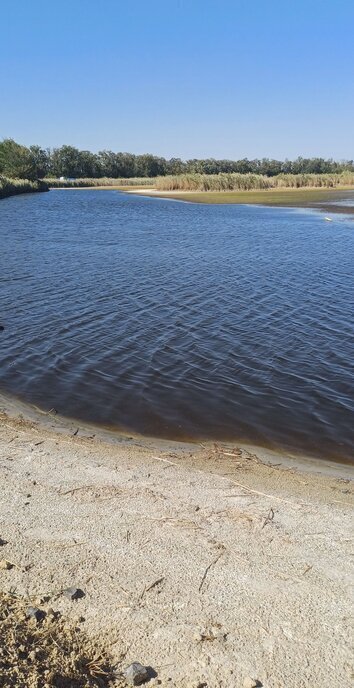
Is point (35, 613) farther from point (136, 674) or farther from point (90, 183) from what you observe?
point (90, 183)

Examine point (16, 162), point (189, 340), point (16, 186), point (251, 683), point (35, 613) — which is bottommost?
point (251, 683)

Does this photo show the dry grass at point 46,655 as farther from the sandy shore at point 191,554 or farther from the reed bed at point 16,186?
the reed bed at point 16,186

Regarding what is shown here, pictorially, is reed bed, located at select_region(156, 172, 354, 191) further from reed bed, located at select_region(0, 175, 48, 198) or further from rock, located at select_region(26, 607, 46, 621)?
rock, located at select_region(26, 607, 46, 621)

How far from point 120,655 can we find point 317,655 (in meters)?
1.56

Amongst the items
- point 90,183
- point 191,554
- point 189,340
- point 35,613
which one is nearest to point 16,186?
point 90,183

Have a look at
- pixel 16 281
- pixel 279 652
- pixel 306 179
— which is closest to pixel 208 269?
pixel 16 281

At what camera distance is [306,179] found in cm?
9744

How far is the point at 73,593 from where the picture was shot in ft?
16.2

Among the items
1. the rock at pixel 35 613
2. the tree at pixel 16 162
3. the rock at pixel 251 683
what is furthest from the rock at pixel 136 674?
the tree at pixel 16 162

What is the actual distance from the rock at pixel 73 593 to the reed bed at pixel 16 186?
262 ft

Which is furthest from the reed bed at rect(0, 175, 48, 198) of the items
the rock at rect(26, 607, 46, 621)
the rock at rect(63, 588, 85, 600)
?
the rock at rect(26, 607, 46, 621)

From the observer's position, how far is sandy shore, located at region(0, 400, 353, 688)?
4438 millimetres

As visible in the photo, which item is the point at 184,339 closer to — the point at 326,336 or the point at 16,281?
the point at 326,336

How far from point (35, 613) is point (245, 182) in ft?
296
